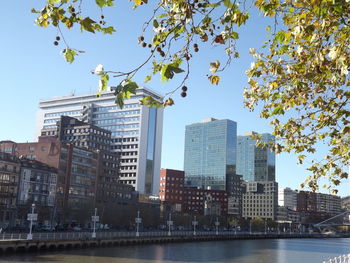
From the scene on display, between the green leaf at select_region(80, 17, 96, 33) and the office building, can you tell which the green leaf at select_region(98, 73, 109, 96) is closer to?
the green leaf at select_region(80, 17, 96, 33)

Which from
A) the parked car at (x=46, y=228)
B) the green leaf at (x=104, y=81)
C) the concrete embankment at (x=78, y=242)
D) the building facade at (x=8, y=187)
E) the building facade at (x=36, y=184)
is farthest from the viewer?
the building facade at (x=36, y=184)

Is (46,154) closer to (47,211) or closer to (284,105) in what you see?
(47,211)

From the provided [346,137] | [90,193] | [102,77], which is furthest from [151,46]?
[90,193]

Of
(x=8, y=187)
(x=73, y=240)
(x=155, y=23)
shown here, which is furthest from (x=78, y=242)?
(x=155, y=23)

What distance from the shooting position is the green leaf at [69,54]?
7.18m

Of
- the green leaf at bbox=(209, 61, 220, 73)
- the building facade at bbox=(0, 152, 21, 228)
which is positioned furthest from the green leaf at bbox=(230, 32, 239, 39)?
the building facade at bbox=(0, 152, 21, 228)

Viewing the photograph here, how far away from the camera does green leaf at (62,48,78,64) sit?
23.6 ft

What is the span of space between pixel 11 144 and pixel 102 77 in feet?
468

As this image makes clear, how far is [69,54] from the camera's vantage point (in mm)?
7215

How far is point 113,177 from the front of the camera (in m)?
162

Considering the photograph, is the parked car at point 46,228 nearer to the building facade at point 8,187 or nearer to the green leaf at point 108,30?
the building facade at point 8,187

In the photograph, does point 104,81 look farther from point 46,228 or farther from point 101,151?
point 101,151

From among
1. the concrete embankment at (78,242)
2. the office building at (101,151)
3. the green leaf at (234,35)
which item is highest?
the office building at (101,151)

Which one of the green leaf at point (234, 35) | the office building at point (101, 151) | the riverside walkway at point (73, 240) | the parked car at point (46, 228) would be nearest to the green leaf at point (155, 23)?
the green leaf at point (234, 35)
